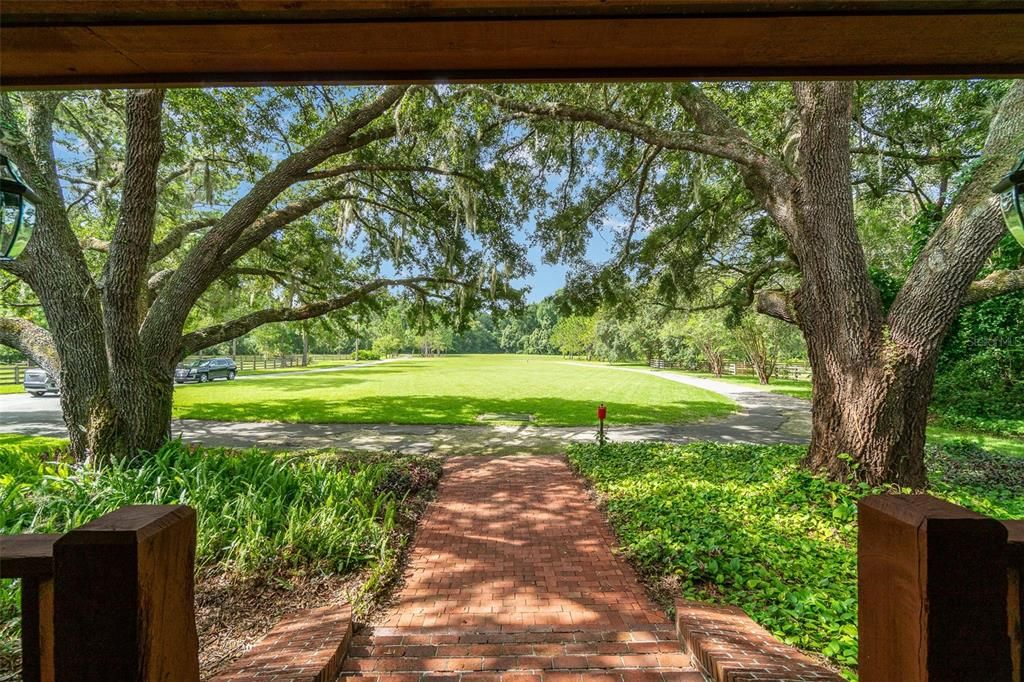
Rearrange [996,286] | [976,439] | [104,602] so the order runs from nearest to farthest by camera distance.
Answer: [104,602]
[996,286]
[976,439]

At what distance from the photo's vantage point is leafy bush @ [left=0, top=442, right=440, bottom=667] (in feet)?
11.4

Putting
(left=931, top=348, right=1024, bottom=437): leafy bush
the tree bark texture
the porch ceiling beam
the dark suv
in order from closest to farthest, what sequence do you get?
1. the porch ceiling beam
2. the tree bark texture
3. (left=931, top=348, right=1024, bottom=437): leafy bush
4. the dark suv

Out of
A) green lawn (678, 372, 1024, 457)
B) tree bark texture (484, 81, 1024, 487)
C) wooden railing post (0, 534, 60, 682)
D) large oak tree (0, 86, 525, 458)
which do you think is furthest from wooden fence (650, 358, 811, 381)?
wooden railing post (0, 534, 60, 682)

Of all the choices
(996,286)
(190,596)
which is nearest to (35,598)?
(190,596)

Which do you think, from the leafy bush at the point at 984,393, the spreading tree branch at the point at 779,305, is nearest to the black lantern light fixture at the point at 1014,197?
the spreading tree branch at the point at 779,305

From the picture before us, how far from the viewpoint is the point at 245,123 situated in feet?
22.1

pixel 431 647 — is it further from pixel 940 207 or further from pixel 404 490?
pixel 940 207

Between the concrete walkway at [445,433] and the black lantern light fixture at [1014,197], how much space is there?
6628 mm

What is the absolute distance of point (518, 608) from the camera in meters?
2.93

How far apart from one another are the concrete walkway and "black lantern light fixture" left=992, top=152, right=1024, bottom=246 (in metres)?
6.63

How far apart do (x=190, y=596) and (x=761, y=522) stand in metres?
4.80

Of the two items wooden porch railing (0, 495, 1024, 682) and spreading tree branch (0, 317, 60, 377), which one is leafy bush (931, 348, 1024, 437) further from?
spreading tree branch (0, 317, 60, 377)

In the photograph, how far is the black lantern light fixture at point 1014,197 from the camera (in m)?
2.07

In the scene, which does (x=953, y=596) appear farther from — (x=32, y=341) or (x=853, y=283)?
(x=32, y=341)
